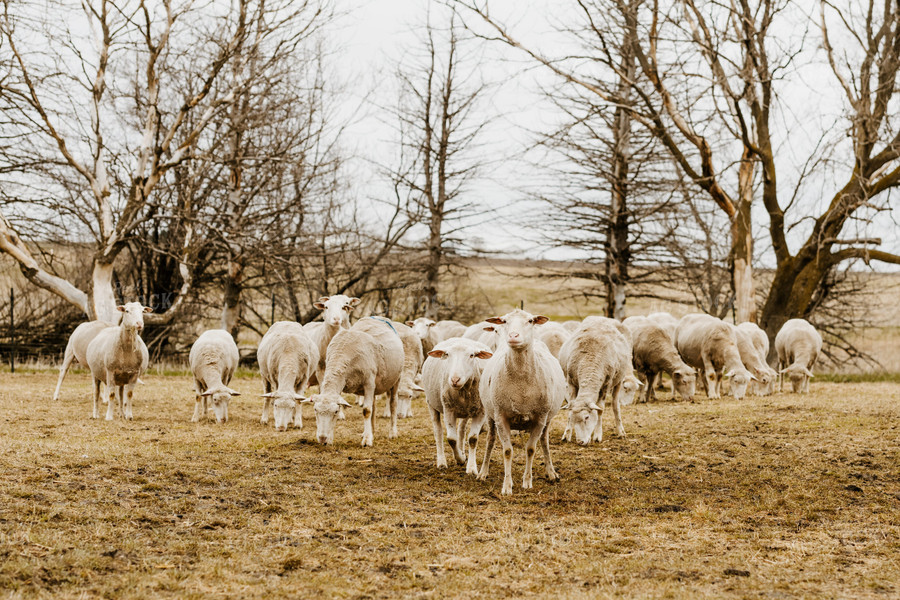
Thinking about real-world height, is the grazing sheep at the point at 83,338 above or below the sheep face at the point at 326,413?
above

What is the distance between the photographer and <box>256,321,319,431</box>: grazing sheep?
1123 centimetres

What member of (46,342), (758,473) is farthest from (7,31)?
(758,473)

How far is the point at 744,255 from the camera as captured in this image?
74.7 ft

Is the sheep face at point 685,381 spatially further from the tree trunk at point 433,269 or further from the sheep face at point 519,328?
the tree trunk at point 433,269

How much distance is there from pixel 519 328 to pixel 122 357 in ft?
23.5

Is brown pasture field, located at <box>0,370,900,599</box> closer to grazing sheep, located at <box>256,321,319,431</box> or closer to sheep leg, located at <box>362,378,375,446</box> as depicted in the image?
sheep leg, located at <box>362,378,375,446</box>

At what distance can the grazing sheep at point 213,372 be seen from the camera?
39.8ft

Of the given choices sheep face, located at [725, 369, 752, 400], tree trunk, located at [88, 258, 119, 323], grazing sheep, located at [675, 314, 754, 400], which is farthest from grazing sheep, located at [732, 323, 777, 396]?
tree trunk, located at [88, 258, 119, 323]

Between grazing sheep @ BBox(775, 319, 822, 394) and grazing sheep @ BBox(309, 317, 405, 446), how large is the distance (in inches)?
391

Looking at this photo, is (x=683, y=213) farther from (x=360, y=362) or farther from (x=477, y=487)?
(x=477, y=487)

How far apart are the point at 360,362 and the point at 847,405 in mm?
8490

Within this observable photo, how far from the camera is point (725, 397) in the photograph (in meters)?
16.5

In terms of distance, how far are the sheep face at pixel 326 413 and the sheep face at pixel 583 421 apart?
2816 millimetres

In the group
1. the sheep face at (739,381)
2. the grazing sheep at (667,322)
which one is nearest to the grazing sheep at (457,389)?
the sheep face at (739,381)
